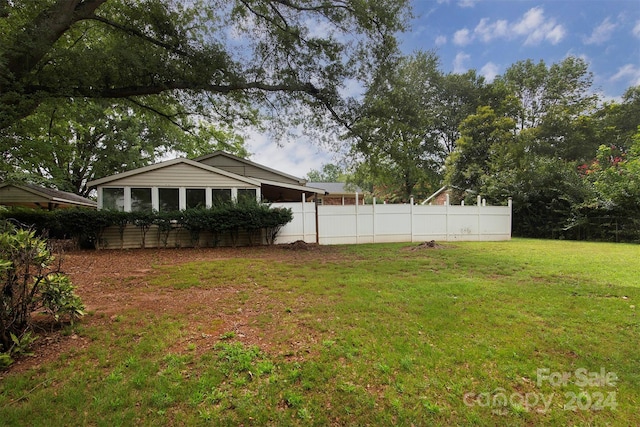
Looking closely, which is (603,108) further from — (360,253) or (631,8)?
(360,253)

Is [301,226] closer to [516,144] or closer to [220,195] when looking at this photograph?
[220,195]

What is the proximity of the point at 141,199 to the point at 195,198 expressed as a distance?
5.89 ft

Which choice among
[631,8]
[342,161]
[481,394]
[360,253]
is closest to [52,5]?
[342,161]

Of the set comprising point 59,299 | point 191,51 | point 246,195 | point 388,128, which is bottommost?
point 59,299

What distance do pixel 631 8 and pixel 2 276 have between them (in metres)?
17.8

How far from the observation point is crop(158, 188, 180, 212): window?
1045 cm

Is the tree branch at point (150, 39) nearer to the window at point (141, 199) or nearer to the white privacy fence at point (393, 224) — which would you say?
the window at point (141, 199)

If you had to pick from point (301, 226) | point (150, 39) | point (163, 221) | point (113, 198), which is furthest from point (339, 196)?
point (150, 39)

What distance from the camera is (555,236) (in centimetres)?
1594

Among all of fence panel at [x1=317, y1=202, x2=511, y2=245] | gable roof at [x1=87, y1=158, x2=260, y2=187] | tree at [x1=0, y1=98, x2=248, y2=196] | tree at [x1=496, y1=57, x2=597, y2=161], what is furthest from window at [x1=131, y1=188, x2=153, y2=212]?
tree at [x1=496, y1=57, x2=597, y2=161]

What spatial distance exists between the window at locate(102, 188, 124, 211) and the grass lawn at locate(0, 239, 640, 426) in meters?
8.03

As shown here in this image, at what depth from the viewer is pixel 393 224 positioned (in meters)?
12.2

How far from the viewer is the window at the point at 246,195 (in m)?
10.5

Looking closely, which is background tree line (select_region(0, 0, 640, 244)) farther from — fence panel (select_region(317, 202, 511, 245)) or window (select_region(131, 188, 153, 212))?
window (select_region(131, 188, 153, 212))
